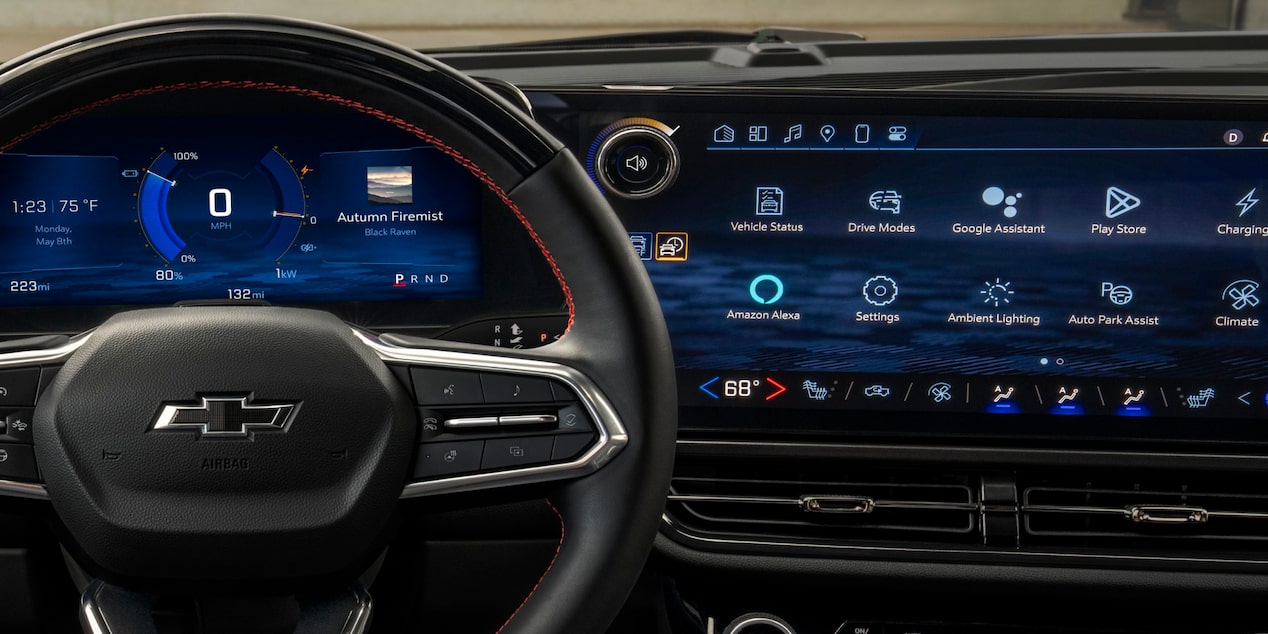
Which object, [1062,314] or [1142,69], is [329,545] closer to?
[1062,314]

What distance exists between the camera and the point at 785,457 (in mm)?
1709

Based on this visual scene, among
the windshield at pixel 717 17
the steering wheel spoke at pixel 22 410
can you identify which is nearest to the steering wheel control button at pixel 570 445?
the steering wheel spoke at pixel 22 410

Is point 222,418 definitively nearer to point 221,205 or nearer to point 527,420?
point 527,420

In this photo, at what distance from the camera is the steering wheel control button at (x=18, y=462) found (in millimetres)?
1075

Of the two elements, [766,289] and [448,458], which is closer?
[448,458]

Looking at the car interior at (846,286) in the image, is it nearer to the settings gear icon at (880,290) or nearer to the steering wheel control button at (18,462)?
the settings gear icon at (880,290)

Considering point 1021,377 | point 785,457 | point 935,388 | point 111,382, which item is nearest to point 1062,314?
point 1021,377

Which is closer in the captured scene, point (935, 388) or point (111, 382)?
point (111, 382)

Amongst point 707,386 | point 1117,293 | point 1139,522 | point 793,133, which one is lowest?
point 1139,522

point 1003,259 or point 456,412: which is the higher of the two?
point 1003,259

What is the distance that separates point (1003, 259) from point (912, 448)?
310 mm

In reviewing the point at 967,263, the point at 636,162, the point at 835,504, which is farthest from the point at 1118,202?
the point at 636,162

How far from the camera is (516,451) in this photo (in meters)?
1.09

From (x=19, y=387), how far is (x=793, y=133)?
1.07 meters
